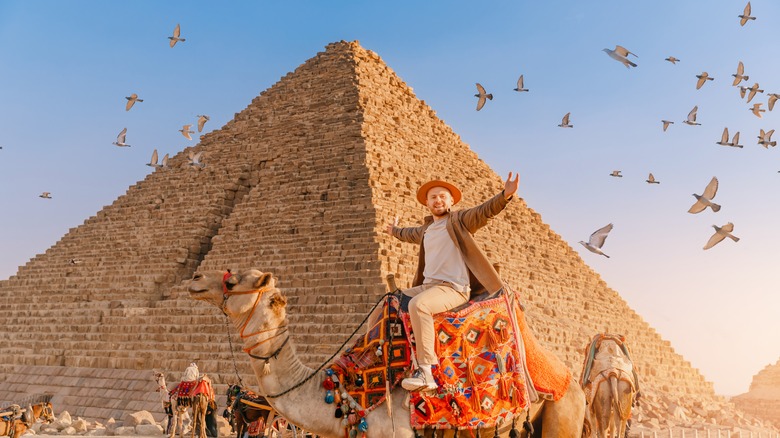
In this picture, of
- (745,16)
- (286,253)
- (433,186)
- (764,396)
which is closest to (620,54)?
(745,16)

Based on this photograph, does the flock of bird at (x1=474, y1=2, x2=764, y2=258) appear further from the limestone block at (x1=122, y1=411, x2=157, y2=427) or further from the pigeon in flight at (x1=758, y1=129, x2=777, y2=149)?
the limestone block at (x1=122, y1=411, x2=157, y2=427)

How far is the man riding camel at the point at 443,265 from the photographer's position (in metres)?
4.52

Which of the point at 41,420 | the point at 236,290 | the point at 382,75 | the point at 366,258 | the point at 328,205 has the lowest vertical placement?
the point at 41,420

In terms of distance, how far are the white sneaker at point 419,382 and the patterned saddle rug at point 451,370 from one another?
0.08 m

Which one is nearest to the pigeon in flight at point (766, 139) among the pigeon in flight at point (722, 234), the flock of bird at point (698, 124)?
the flock of bird at point (698, 124)

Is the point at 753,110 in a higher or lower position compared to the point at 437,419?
higher

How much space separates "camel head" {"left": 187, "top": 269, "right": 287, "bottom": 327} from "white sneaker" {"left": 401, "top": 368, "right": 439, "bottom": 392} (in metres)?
0.83

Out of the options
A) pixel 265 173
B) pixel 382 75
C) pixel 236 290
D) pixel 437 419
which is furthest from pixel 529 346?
pixel 382 75

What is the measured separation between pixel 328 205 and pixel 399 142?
6.83 meters

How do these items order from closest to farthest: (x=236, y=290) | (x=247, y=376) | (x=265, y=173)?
(x=236, y=290)
(x=247, y=376)
(x=265, y=173)

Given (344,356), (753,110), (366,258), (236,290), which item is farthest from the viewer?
(366,258)

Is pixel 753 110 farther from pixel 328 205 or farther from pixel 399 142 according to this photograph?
pixel 399 142

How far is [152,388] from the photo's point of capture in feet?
65.6

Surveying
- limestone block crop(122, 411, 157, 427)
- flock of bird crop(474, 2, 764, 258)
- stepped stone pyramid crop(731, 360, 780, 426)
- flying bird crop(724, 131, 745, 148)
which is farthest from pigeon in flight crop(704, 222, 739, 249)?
stepped stone pyramid crop(731, 360, 780, 426)
